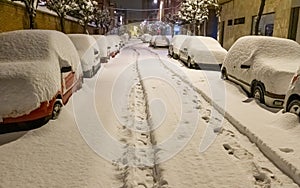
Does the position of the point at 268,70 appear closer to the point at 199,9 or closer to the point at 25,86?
the point at 25,86

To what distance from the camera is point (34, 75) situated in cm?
471

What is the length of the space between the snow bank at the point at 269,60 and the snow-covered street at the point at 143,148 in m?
0.65

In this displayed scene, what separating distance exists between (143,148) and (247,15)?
17.5 m

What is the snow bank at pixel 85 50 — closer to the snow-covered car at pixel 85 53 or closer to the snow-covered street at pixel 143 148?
the snow-covered car at pixel 85 53

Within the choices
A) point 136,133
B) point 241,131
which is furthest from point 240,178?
point 136,133

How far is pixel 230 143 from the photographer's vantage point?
4.46m

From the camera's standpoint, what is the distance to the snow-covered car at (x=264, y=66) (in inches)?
242

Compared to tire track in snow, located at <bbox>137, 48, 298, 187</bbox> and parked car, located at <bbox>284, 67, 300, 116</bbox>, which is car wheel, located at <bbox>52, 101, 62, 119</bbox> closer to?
tire track in snow, located at <bbox>137, 48, 298, 187</bbox>

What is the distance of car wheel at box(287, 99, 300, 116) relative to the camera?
5.11 meters

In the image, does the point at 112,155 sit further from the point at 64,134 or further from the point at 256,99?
the point at 256,99

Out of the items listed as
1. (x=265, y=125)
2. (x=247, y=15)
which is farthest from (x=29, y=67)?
(x=247, y=15)

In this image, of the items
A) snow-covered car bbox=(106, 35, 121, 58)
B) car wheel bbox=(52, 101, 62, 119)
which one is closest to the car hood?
car wheel bbox=(52, 101, 62, 119)

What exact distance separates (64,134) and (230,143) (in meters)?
2.65

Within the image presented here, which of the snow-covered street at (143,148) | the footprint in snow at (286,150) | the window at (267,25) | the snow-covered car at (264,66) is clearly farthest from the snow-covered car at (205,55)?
the footprint in snow at (286,150)
